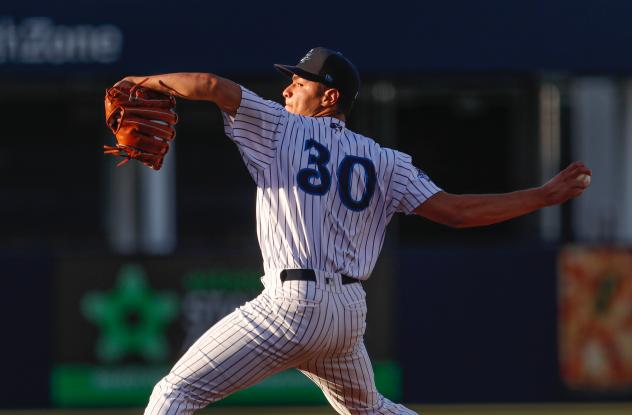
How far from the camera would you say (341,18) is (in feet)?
30.2

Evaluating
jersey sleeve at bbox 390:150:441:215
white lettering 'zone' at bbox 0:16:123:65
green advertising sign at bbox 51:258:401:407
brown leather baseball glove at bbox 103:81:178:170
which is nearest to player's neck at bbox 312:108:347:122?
jersey sleeve at bbox 390:150:441:215

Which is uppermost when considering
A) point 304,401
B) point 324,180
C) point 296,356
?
point 324,180

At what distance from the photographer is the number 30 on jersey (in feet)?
14.5

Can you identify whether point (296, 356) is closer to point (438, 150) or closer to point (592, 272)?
point (592, 272)

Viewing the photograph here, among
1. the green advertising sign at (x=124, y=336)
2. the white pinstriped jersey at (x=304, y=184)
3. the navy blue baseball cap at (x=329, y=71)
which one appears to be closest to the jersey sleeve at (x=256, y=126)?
the white pinstriped jersey at (x=304, y=184)

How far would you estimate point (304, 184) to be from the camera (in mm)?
4422

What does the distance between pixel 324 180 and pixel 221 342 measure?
0.65 metres

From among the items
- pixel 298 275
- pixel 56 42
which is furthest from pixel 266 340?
pixel 56 42

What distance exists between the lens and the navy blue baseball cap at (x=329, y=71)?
465cm

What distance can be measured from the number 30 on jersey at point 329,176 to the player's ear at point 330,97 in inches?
10.6

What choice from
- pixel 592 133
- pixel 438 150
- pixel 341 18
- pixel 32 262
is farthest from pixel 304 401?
pixel 438 150

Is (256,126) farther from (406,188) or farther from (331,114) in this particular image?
(406,188)

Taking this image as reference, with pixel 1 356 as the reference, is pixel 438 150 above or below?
above

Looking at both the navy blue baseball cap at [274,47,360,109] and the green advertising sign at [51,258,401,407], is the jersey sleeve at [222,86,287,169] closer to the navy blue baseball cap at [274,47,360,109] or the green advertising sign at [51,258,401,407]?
the navy blue baseball cap at [274,47,360,109]
